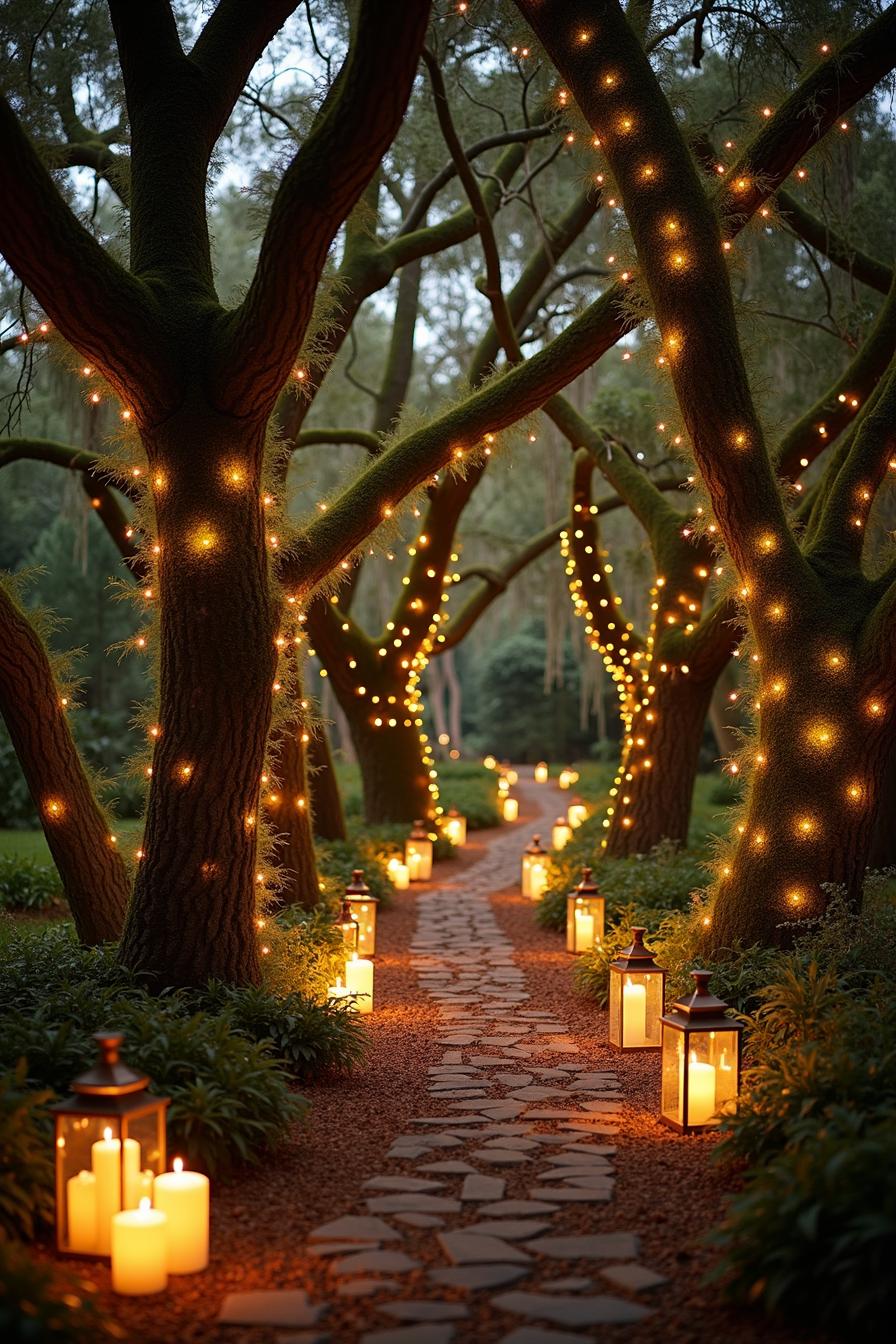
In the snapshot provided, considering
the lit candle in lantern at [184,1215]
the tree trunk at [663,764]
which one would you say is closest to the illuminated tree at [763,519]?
the lit candle in lantern at [184,1215]

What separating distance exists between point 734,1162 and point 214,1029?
5.98 feet

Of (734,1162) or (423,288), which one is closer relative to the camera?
(734,1162)

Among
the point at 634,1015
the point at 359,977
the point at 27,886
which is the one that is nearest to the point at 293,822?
the point at 359,977

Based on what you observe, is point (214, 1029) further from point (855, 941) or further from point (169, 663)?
point (855, 941)

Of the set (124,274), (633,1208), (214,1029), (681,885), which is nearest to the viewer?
(633,1208)

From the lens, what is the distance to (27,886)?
913cm

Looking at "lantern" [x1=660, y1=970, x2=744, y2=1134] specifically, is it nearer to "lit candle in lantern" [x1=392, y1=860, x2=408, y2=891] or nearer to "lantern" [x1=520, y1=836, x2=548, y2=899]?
"lantern" [x1=520, y1=836, x2=548, y2=899]

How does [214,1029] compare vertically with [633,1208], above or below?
above

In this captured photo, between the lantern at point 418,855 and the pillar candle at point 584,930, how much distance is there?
4448 mm

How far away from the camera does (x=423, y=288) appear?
55.7ft

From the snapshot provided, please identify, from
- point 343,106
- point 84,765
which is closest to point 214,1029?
point 84,765

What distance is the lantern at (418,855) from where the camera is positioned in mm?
11867

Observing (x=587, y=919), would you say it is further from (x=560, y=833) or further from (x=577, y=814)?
(x=577, y=814)

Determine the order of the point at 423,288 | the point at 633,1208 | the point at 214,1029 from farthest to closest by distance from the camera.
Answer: the point at 423,288, the point at 214,1029, the point at 633,1208
